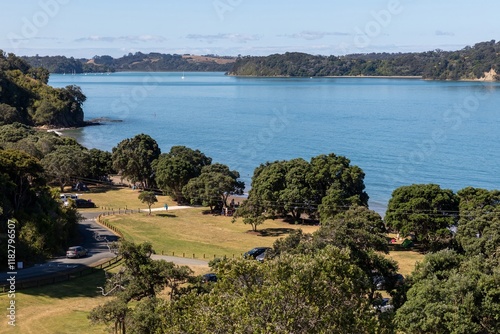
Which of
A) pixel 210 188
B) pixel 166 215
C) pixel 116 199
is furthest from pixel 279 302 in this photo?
pixel 116 199

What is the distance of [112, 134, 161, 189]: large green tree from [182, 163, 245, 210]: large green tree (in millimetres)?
11621

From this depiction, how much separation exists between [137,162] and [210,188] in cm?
1645

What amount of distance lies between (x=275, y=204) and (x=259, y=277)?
1583 inches

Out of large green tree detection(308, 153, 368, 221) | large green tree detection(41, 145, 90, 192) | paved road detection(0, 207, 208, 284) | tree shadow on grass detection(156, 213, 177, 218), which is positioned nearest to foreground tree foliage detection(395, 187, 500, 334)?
paved road detection(0, 207, 208, 284)

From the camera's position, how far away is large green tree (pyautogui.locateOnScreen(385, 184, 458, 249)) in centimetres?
4688

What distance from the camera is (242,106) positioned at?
640ft

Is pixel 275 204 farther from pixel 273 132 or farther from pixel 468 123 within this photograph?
pixel 468 123

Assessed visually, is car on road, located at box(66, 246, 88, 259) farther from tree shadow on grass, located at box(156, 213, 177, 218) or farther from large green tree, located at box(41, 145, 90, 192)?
large green tree, located at box(41, 145, 90, 192)

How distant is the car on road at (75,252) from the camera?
1623 inches

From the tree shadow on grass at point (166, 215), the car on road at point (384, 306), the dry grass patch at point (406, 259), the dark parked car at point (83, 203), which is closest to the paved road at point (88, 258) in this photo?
the tree shadow on grass at point (166, 215)

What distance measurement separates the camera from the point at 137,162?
7369 centimetres

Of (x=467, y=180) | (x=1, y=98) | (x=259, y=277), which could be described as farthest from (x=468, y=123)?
(x=259, y=277)

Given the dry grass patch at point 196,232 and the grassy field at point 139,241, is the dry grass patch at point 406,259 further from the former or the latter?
the dry grass patch at point 196,232

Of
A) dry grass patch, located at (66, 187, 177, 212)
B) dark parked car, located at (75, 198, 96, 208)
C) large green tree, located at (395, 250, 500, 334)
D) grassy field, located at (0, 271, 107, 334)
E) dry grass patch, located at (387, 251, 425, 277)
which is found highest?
large green tree, located at (395, 250, 500, 334)
